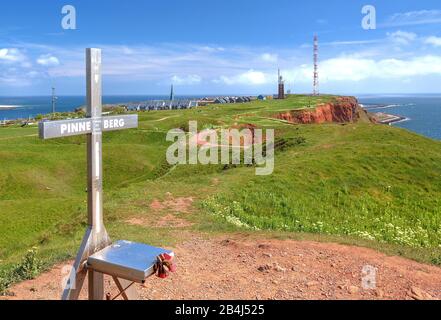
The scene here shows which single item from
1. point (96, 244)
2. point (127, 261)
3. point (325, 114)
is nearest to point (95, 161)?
point (96, 244)

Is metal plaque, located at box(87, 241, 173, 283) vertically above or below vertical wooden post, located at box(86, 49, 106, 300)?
below

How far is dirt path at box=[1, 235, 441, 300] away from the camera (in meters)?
8.89

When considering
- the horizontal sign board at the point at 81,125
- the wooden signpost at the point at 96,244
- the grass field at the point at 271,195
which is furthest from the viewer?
the grass field at the point at 271,195

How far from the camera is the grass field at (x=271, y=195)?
1546 centimetres

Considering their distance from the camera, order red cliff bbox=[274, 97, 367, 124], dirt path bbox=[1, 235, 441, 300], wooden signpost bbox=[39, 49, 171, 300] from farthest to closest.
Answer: red cliff bbox=[274, 97, 367, 124], dirt path bbox=[1, 235, 441, 300], wooden signpost bbox=[39, 49, 171, 300]

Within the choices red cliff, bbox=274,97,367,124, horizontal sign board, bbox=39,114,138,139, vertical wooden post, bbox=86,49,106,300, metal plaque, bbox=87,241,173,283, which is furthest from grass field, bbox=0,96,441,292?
red cliff, bbox=274,97,367,124

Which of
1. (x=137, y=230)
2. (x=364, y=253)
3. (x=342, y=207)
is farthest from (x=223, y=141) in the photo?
(x=364, y=253)

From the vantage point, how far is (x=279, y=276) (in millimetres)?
9750

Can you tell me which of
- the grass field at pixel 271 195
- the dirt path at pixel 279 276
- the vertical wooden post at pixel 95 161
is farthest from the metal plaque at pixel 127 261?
the grass field at pixel 271 195

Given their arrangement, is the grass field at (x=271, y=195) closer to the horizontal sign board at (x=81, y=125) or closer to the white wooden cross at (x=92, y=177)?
the white wooden cross at (x=92, y=177)

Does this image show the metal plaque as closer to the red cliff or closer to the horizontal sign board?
the horizontal sign board

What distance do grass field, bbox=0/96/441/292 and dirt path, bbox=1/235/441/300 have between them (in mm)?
1321

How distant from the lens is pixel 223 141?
140ft
